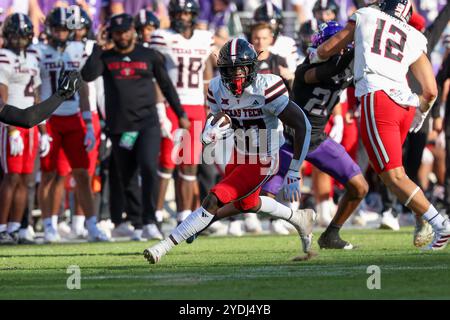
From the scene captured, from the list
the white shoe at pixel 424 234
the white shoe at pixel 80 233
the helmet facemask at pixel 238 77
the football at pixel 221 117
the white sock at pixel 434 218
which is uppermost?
the helmet facemask at pixel 238 77

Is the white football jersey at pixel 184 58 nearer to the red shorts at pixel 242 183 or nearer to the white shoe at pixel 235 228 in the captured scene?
the white shoe at pixel 235 228

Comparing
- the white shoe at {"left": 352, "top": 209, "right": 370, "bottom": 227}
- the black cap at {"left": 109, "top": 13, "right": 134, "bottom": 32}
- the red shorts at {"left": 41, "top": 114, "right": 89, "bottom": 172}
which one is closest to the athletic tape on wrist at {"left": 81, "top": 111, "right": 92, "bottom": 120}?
the red shorts at {"left": 41, "top": 114, "right": 89, "bottom": 172}

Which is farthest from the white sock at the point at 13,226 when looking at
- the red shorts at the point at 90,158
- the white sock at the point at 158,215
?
the white sock at the point at 158,215

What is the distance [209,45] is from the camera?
13.2 meters

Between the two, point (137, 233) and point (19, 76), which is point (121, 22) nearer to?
point (19, 76)

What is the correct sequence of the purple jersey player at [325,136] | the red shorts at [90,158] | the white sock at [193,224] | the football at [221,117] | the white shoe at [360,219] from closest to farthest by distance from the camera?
the white sock at [193,224] → the football at [221,117] → the purple jersey player at [325,136] → the red shorts at [90,158] → the white shoe at [360,219]

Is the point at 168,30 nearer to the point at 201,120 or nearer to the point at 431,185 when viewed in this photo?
the point at 201,120

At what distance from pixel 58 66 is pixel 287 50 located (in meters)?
2.39

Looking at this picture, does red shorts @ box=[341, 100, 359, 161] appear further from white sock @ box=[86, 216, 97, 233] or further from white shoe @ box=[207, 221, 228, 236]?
white sock @ box=[86, 216, 97, 233]

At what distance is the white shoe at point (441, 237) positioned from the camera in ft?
30.0

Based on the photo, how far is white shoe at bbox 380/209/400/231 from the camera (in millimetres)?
13258

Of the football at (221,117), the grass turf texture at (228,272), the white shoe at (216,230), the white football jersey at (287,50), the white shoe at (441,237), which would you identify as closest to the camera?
the grass turf texture at (228,272)

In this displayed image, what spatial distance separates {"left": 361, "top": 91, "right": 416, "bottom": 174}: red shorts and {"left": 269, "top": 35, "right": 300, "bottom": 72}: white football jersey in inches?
150
